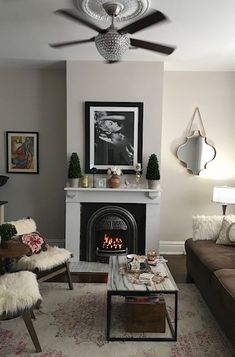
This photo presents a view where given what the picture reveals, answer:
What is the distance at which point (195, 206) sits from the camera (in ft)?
16.3

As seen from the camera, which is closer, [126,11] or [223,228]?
[126,11]

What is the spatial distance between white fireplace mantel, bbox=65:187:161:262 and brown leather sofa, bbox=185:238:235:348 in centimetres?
78

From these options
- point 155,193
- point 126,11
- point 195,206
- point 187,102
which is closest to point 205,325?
point 155,193

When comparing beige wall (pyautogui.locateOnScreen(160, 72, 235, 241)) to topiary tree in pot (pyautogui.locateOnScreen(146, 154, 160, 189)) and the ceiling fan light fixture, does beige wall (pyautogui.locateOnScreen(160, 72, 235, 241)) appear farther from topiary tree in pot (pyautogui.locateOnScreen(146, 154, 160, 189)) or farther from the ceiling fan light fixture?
the ceiling fan light fixture

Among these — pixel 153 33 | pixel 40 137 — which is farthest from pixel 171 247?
pixel 153 33

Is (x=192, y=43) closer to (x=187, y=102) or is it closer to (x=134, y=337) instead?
(x=187, y=102)

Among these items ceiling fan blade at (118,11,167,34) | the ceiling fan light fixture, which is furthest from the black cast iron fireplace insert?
ceiling fan blade at (118,11,167,34)

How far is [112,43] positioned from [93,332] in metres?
2.28

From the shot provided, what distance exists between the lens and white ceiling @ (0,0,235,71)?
2.83 metres

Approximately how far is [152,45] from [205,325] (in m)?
2.41

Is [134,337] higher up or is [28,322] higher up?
[28,322]

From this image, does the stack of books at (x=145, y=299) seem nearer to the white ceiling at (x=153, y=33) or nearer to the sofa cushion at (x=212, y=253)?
the sofa cushion at (x=212, y=253)

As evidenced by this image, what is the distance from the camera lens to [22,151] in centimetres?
503

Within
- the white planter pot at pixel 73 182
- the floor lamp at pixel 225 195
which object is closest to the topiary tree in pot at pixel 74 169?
the white planter pot at pixel 73 182
